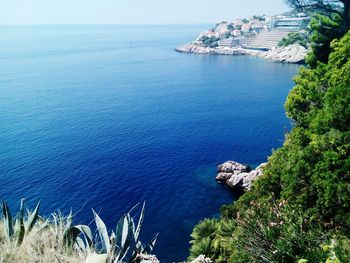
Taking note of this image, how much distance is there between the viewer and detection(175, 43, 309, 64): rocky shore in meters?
114

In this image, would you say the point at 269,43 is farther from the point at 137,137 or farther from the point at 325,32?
the point at 325,32

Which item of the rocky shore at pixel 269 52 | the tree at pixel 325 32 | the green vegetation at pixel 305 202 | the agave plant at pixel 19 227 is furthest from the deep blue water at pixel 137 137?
the rocky shore at pixel 269 52

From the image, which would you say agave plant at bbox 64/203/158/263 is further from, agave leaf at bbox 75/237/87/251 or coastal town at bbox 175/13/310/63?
coastal town at bbox 175/13/310/63

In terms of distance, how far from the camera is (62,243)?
891 centimetres

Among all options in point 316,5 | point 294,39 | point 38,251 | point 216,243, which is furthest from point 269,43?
point 38,251

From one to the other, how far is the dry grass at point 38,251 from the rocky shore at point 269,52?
323 feet

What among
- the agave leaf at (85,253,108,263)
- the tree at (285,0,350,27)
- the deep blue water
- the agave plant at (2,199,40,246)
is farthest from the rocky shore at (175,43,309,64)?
the agave leaf at (85,253,108,263)

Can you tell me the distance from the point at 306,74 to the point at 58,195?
25.8 meters

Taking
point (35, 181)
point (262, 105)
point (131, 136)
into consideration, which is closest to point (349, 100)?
point (35, 181)

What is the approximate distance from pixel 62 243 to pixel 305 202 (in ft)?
37.5

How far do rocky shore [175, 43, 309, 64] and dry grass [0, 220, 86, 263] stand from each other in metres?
98.5

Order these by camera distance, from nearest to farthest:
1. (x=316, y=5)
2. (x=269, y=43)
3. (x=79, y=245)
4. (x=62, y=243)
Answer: (x=62, y=243)
(x=79, y=245)
(x=316, y=5)
(x=269, y=43)

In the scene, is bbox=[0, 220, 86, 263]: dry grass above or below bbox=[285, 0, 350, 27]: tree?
below

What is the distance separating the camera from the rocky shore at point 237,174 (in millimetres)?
35750
